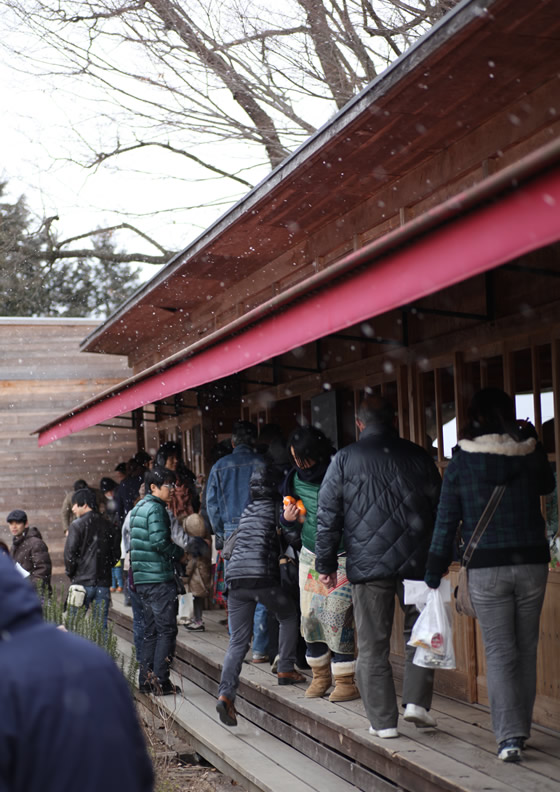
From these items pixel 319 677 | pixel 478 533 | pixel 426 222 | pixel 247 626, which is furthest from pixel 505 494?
pixel 247 626

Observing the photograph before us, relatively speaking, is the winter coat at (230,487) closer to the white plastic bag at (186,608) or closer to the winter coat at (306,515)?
the winter coat at (306,515)

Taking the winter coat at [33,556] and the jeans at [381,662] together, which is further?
the winter coat at [33,556]

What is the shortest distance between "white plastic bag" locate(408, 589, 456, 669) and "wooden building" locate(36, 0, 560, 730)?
0.76 m

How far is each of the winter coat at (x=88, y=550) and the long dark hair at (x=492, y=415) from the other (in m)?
5.55

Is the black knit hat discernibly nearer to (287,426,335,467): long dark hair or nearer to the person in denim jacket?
the person in denim jacket

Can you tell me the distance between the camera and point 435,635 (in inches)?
192

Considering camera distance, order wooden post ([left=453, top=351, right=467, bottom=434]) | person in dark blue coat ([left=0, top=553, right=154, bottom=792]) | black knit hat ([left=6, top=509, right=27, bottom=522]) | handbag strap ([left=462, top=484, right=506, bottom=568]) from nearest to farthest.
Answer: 1. person in dark blue coat ([left=0, top=553, right=154, bottom=792])
2. handbag strap ([left=462, top=484, right=506, bottom=568])
3. wooden post ([left=453, top=351, right=467, bottom=434])
4. black knit hat ([left=6, top=509, right=27, bottom=522])

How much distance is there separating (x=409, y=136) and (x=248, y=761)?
391cm

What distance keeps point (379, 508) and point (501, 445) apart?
2.91ft

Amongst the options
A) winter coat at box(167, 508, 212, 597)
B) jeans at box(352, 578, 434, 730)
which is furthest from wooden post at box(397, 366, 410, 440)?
winter coat at box(167, 508, 212, 597)

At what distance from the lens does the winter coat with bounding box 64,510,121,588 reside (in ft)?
31.2

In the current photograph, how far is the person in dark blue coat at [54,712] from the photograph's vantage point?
157 cm

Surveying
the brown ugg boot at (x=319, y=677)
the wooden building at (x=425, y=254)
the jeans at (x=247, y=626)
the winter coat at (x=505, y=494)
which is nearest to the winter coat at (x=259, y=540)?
the jeans at (x=247, y=626)

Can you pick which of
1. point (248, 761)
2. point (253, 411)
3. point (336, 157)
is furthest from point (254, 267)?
point (248, 761)
